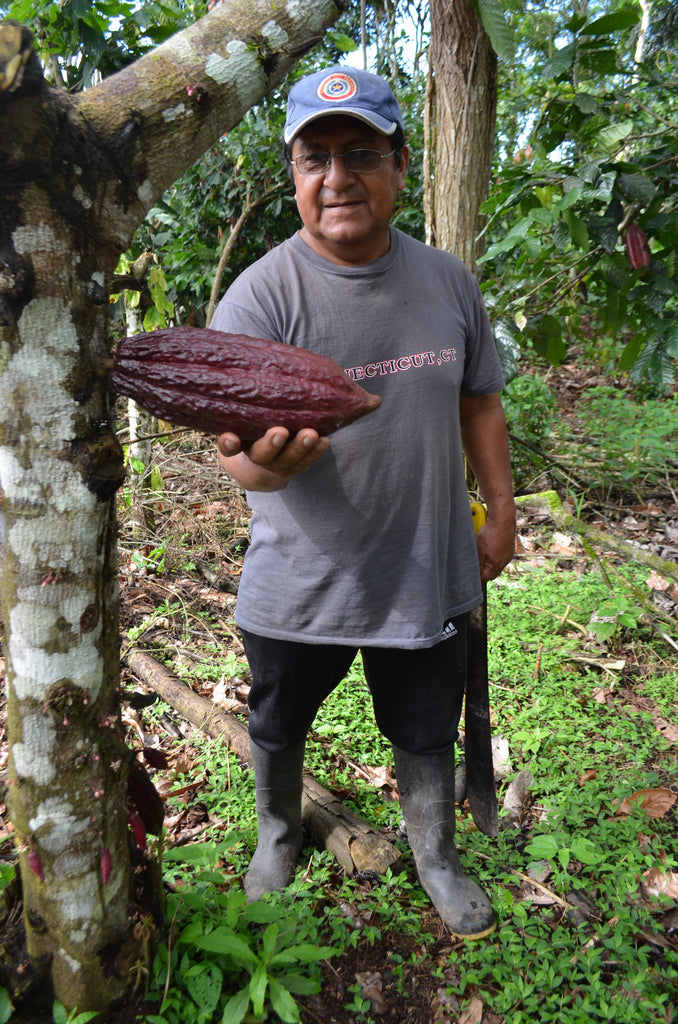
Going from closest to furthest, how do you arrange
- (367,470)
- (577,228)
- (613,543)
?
(367,470), (577,228), (613,543)

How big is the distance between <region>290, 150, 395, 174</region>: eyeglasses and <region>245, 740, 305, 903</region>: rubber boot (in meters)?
1.51

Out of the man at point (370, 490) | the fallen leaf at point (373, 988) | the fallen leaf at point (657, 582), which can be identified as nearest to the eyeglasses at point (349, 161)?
the man at point (370, 490)

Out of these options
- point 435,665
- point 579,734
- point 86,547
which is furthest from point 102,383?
point 579,734

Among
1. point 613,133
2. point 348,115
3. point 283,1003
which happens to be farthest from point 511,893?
point 613,133

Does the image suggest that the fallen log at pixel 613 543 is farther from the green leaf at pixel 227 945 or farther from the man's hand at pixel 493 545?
the green leaf at pixel 227 945

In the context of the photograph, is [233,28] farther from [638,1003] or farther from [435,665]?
[638,1003]

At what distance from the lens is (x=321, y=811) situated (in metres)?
2.11

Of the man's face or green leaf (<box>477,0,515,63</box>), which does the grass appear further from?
green leaf (<box>477,0,515,63</box>)

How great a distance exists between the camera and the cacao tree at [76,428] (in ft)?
3.41

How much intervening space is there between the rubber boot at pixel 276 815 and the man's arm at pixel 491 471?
2.62 ft

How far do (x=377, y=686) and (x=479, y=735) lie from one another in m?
0.48

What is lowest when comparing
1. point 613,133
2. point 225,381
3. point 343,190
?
point 225,381

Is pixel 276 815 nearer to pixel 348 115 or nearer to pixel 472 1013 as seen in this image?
pixel 472 1013

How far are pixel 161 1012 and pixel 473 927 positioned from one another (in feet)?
2.77
